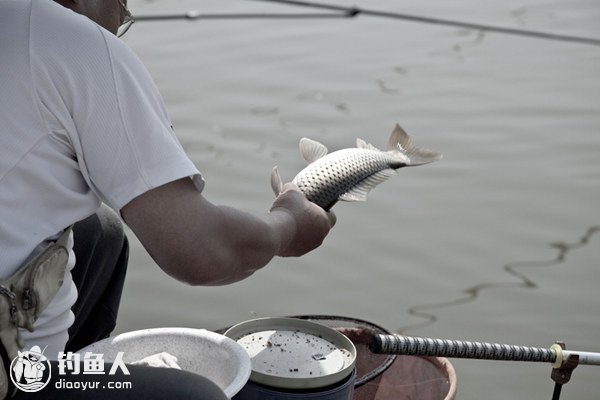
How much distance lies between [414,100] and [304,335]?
3.72 metres

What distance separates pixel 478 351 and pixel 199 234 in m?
0.90

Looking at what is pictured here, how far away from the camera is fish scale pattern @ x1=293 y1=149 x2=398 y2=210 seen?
2783 mm

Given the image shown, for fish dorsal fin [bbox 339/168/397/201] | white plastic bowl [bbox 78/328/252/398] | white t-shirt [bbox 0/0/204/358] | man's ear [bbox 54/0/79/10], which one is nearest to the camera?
white t-shirt [bbox 0/0/204/358]

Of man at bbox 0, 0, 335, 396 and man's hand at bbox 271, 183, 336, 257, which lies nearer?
man at bbox 0, 0, 335, 396

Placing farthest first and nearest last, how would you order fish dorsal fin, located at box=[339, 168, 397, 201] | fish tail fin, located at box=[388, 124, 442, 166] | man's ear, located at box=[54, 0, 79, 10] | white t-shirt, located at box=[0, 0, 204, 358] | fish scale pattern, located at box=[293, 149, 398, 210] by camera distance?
fish tail fin, located at box=[388, 124, 442, 166], fish dorsal fin, located at box=[339, 168, 397, 201], fish scale pattern, located at box=[293, 149, 398, 210], man's ear, located at box=[54, 0, 79, 10], white t-shirt, located at box=[0, 0, 204, 358]

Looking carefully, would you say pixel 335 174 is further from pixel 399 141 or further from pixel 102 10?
pixel 102 10

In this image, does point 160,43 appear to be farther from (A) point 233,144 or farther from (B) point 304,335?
(B) point 304,335

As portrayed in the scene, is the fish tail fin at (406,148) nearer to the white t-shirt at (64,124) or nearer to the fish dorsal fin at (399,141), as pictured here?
the fish dorsal fin at (399,141)

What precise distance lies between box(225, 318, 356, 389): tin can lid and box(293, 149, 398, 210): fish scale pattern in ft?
1.13

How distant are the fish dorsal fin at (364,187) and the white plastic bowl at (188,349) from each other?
0.60 meters

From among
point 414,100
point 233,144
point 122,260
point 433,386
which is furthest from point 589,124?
point 122,260

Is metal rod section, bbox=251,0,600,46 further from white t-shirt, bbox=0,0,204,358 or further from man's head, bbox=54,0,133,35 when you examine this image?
white t-shirt, bbox=0,0,204,358

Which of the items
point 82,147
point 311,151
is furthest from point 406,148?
point 82,147

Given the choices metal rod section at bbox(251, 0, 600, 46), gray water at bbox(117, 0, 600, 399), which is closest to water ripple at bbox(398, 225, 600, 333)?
gray water at bbox(117, 0, 600, 399)
